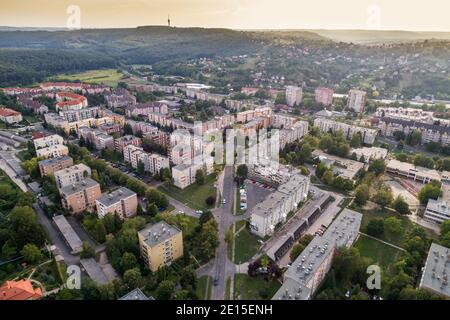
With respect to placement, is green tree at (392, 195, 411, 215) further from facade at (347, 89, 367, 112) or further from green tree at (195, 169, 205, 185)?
facade at (347, 89, 367, 112)

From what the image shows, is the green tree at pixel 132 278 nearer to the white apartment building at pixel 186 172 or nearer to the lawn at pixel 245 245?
the lawn at pixel 245 245

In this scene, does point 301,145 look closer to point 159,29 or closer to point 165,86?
point 165,86

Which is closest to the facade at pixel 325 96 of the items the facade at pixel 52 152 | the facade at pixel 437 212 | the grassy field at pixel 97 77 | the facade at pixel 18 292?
the facade at pixel 437 212

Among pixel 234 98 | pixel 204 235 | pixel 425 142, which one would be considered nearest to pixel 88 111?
pixel 234 98

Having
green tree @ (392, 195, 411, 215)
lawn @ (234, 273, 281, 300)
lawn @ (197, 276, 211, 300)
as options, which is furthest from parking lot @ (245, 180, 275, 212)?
green tree @ (392, 195, 411, 215)

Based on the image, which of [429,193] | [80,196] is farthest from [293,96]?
[80,196]

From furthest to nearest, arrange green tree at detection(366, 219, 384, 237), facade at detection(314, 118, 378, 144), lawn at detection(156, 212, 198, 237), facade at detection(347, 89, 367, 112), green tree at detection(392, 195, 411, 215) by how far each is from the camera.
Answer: facade at detection(347, 89, 367, 112) < facade at detection(314, 118, 378, 144) < green tree at detection(392, 195, 411, 215) < green tree at detection(366, 219, 384, 237) < lawn at detection(156, 212, 198, 237)

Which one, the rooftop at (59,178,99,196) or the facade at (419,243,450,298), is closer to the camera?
the facade at (419,243,450,298)
